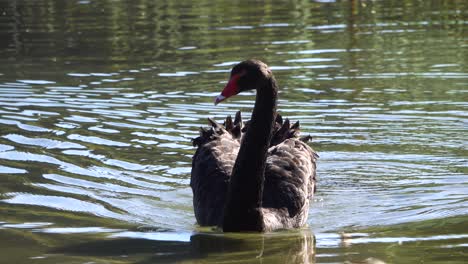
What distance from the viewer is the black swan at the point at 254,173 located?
7.32 meters

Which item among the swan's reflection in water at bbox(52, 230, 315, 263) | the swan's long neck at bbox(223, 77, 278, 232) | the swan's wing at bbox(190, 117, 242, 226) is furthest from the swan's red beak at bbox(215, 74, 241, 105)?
the swan's reflection in water at bbox(52, 230, 315, 263)

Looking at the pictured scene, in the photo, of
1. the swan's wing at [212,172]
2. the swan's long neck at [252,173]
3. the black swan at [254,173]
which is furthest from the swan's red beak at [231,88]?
the swan's wing at [212,172]

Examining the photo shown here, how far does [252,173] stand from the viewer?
7.35 metres

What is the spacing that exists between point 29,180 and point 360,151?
2.98 metres

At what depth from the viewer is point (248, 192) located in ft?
24.0

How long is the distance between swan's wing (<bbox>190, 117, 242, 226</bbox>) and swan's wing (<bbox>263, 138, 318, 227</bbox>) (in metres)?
0.31

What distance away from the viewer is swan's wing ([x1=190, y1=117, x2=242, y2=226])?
7.68m

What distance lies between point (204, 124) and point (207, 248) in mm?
3945

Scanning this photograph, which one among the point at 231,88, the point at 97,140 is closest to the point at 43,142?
the point at 97,140

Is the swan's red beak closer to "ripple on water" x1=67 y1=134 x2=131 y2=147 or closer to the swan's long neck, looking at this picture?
the swan's long neck

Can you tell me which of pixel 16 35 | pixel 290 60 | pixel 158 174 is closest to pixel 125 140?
pixel 158 174

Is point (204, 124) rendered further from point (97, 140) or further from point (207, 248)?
point (207, 248)

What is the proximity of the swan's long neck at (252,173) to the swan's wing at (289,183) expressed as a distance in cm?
25

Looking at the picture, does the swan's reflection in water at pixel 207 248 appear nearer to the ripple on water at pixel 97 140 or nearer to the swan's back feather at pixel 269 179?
the swan's back feather at pixel 269 179
